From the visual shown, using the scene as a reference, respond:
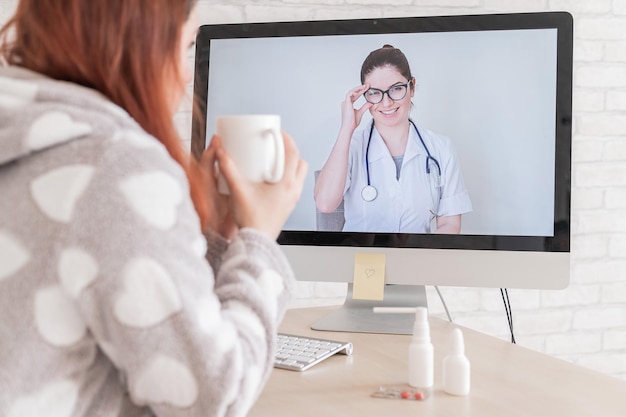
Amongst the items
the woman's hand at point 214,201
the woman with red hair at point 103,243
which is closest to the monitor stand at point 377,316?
the woman's hand at point 214,201

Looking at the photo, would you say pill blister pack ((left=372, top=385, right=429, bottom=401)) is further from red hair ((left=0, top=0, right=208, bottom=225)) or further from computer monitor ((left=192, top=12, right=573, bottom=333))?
red hair ((left=0, top=0, right=208, bottom=225))

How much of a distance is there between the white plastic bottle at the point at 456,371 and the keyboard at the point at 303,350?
21cm

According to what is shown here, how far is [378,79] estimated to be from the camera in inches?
54.1

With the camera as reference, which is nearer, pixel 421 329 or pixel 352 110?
pixel 421 329

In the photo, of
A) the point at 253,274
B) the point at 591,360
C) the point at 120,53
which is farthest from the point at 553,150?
the point at 591,360

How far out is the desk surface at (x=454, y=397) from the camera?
0.98 meters

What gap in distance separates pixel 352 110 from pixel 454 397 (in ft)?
1.78

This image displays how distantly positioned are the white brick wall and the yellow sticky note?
0.67 m

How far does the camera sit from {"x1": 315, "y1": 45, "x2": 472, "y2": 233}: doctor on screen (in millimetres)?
1347

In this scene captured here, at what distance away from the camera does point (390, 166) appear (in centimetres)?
136

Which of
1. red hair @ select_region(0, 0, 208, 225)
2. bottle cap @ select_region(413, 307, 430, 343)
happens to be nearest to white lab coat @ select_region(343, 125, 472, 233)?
bottle cap @ select_region(413, 307, 430, 343)

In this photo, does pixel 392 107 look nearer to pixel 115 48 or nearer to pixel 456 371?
pixel 456 371

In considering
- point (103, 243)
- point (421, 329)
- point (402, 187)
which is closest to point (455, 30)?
point (402, 187)

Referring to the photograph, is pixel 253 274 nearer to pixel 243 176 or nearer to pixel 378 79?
pixel 243 176
